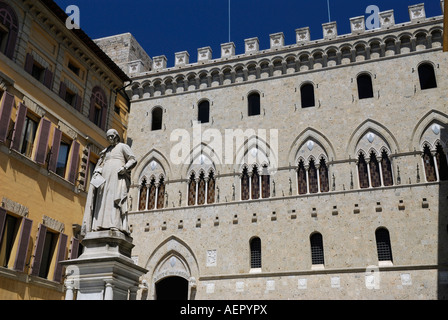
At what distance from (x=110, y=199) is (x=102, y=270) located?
1.32 metres

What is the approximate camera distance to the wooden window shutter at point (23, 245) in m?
14.6

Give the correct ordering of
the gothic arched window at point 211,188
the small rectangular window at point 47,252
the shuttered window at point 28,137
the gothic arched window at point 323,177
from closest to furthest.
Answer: the shuttered window at point 28,137 < the small rectangular window at point 47,252 < the gothic arched window at point 323,177 < the gothic arched window at point 211,188

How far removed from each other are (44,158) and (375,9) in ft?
51.1

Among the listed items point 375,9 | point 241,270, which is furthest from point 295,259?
point 375,9

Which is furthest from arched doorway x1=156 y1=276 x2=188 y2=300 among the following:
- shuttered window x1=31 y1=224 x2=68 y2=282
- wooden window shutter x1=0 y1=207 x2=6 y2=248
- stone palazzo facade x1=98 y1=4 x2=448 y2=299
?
wooden window shutter x1=0 y1=207 x2=6 y2=248

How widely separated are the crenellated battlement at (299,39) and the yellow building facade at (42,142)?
4.73 metres

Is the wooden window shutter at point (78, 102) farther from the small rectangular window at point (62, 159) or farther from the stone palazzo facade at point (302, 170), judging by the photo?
the stone palazzo facade at point (302, 170)

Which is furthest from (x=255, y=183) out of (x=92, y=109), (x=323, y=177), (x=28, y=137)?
(x=28, y=137)

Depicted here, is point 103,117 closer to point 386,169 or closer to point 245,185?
point 245,185

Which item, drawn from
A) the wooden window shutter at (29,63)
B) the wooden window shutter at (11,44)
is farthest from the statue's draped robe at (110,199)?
the wooden window shutter at (29,63)

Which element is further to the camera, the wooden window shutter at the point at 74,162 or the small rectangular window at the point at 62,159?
the wooden window shutter at the point at 74,162
